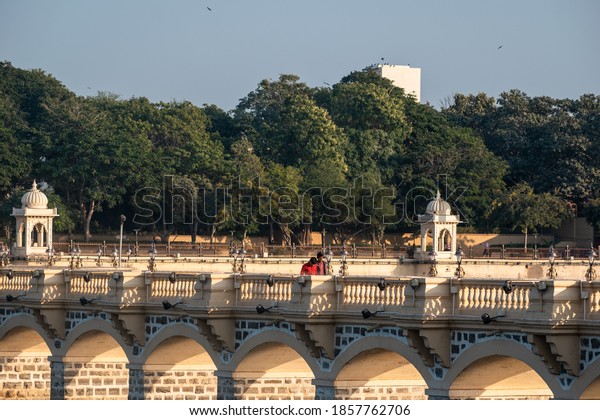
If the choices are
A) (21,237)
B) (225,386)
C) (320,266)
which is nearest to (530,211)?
(21,237)

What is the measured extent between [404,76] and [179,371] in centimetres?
11795

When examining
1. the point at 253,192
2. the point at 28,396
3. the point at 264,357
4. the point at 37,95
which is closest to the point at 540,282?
the point at 264,357

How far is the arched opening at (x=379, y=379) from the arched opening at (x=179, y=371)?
279 inches

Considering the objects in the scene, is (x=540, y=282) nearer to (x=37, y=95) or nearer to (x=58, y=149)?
(x=58, y=149)

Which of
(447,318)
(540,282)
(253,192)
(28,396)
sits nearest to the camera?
(540,282)

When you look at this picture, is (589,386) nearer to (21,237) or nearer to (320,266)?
(320,266)

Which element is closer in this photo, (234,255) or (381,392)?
(381,392)

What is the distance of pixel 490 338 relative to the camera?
33.2 meters

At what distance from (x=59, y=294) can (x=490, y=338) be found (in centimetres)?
1803

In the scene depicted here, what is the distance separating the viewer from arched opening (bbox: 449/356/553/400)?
3422 cm

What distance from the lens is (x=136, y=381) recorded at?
44.5 m

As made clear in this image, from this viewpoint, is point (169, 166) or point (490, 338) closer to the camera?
point (490, 338)

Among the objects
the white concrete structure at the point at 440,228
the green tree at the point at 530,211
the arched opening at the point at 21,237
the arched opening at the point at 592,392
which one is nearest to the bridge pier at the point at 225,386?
the arched opening at the point at 592,392

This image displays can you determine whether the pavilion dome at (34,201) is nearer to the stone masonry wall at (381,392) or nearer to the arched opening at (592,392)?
the stone masonry wall at (381,392)
